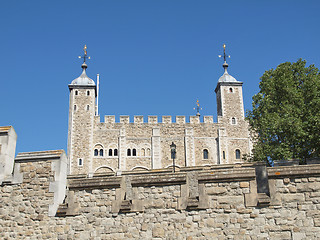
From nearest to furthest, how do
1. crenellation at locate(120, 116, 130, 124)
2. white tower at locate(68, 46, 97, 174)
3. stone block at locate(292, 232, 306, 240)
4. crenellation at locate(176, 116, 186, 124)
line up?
stone block at locate(292, 232, 306, 240), white tower at locate(68, 46, 97, 174), crenellation at locate(120, 116, 130, 124), crenellation at locate(176, 116, 186, 124)

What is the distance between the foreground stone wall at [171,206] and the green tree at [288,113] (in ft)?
44.8

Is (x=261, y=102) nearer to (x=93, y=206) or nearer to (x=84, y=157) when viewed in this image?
(x=93, y=206)

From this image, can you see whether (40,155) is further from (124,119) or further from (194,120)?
(194,120)

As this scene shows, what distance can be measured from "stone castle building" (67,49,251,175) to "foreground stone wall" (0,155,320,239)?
33.1 metres

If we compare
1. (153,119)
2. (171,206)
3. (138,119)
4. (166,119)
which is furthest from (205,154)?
(171,206)

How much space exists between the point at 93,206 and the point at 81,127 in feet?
116

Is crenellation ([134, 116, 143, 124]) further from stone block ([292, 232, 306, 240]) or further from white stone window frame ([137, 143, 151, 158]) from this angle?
stone block ([292, 232, 306, 240])

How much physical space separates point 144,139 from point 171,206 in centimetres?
3575

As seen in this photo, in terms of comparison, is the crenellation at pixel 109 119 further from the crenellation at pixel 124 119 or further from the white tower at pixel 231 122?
the white tower at pixel 231 122

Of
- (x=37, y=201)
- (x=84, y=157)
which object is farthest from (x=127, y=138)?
(x=37, y=201)

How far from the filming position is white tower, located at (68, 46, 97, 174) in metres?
41.6

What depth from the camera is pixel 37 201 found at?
8.74 meters

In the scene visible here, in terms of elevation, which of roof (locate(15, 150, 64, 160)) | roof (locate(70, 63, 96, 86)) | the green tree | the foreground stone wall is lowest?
the foreground stone wall

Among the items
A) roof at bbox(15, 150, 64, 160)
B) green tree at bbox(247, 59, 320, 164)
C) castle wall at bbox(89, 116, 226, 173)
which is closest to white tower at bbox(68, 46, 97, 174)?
castle wall at bbox(89, 116, 226, 173)
